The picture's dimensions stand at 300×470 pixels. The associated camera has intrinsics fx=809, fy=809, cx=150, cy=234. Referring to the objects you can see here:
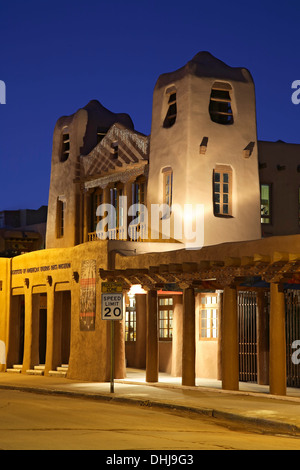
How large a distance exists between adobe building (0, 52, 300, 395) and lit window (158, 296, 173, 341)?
0.06 metres

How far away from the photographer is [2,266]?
103 feet

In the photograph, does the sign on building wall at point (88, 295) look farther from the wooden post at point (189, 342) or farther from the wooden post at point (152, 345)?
the wooden post at point (189, 342)

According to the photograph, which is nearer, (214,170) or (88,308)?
(88,308)

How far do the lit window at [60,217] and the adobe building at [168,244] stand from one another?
0.06 m

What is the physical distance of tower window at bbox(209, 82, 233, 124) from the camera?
27.7 meters

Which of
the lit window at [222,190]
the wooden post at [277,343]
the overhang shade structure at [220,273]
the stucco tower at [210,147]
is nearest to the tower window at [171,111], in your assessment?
the stucco tower at [210,147]

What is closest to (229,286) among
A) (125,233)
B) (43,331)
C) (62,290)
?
(62,290)

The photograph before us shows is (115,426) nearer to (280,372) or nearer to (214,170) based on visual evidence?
(280,372)

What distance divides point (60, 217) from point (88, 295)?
31.0ft

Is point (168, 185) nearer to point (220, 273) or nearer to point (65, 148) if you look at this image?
point (220, 273)

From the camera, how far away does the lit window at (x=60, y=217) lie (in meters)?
33.8

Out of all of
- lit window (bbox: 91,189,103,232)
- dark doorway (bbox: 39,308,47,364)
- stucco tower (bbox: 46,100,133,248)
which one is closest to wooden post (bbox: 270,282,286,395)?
lit window (bbox: 91,189,103,232)
